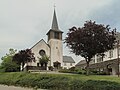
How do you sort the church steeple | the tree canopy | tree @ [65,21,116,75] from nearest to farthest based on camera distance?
1. tree @ [65,21,116,75]
2. the tree canopy
3. the church steeple

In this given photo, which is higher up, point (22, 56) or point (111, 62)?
point (22, 56)

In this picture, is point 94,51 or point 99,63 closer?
point 94,51

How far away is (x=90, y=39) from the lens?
34.5 metres

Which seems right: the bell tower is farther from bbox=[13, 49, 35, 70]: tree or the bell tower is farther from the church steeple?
bbox=[13, 49, 35, 70]: tree

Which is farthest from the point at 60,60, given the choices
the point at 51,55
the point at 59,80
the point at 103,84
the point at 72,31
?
the point at 103,84

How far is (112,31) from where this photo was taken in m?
36.9

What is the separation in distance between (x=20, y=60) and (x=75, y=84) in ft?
112

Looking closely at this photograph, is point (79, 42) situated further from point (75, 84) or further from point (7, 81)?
point (75, 84)

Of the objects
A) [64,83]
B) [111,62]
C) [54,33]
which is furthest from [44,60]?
[64,83]

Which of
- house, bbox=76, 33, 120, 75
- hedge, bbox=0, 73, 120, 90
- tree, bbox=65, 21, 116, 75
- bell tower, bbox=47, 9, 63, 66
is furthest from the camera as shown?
bell tower, bbox=47, 9, 63, 66

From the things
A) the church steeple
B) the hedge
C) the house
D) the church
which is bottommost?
the hedge

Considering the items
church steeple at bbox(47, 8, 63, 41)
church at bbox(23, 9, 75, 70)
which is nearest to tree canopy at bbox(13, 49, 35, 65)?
church at bbox(23, 9, 75, 70)

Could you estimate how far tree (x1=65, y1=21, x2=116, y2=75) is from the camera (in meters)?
34.6

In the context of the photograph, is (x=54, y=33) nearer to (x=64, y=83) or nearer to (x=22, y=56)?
(x=22, y=56)
